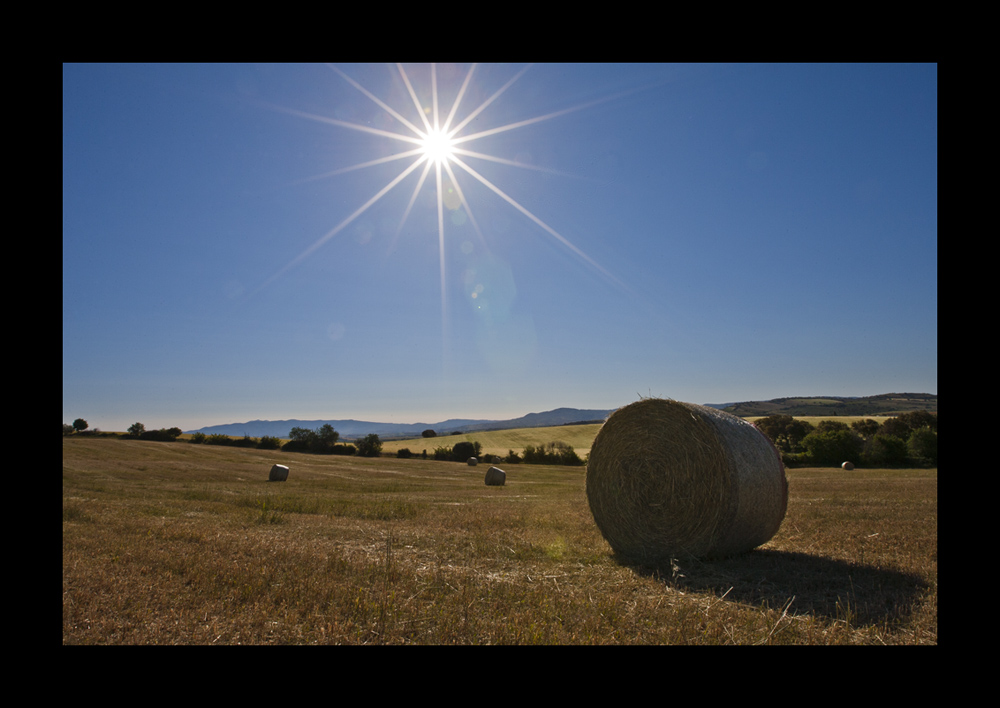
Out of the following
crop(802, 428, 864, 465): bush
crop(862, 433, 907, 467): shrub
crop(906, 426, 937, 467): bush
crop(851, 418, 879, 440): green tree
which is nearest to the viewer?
crop(906, 426, 937, 467): bush

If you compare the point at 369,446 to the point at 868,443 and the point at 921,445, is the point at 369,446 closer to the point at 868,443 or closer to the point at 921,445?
the point at 868,443

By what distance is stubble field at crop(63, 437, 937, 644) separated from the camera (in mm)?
4141

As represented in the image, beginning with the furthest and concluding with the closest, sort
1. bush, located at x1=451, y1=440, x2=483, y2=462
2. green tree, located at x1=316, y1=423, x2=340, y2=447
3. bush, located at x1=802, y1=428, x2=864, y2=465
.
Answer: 1. green tree, located at x1=316, y1=423, x2=340, y2=447
2. bush, located at x1=451, y1=440, x2=483, y2=462
3. bush, located at x1=802, y1=428, x2=864, y2=465

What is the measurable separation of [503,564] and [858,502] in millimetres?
11182

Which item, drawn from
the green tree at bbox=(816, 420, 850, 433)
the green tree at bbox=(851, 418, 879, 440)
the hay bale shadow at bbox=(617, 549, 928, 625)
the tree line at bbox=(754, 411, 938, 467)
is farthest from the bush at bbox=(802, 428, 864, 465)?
the hay bale shadow at bbox=(617, 549, 928, 625)

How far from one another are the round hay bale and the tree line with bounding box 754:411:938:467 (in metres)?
27.8

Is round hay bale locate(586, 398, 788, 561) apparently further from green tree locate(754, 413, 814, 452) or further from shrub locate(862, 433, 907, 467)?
green tree locate(754, 413, 814, 452)

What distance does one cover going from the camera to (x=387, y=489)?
16844mm

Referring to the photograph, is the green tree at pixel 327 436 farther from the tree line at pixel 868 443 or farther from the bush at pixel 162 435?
the tree line at pixel 868 443

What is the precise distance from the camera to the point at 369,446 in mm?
46719

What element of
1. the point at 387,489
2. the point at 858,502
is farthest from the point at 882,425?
the point at 387,489

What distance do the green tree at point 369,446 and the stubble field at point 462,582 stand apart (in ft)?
120

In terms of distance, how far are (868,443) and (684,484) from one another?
124 feet
